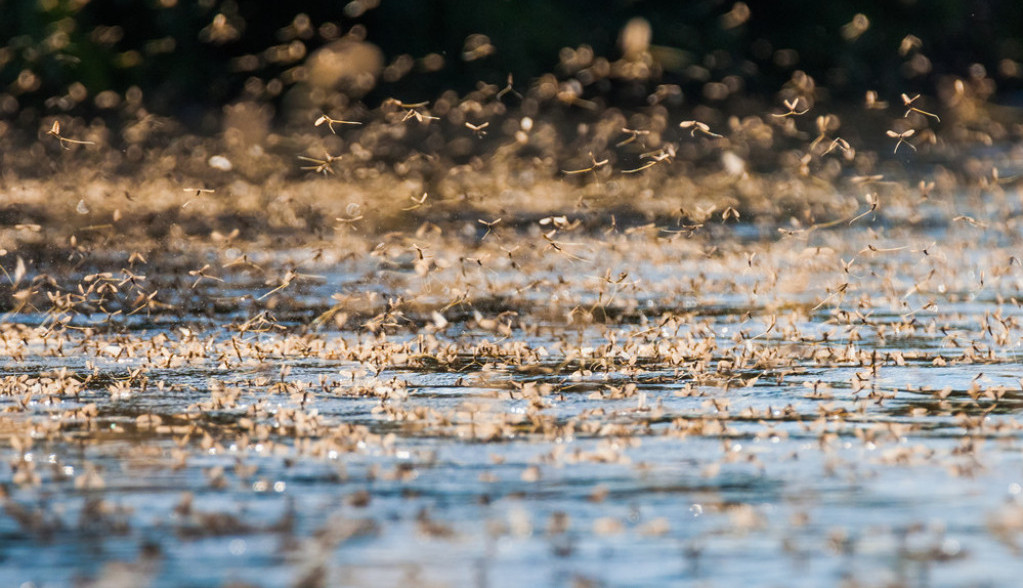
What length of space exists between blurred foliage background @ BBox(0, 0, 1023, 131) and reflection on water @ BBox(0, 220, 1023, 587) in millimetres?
20828

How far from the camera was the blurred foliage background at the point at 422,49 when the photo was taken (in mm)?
33125

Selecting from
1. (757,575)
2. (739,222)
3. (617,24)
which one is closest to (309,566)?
(757,575)

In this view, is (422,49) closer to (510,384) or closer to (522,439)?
(510,384)

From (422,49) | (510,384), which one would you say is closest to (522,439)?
(510,384)

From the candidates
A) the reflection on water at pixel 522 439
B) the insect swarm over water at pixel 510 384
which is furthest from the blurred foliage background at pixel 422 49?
the reflection on water at pixel 522 439

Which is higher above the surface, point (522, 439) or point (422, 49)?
point (422, 49)

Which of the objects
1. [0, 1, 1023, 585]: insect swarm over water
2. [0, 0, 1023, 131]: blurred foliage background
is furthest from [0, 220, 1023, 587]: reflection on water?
[0, 0, 1023, 131]: blurred foliage background

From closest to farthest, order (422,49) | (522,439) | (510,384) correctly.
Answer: (522,439) → (510,384) → (422,49)

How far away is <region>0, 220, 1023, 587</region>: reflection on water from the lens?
209 inches

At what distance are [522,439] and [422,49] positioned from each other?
30418 mm

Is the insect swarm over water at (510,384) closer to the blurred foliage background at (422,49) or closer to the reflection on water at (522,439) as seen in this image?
the reflection on water at (522,439)

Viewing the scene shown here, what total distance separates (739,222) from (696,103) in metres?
22.9

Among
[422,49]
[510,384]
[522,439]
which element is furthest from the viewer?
[422,49]

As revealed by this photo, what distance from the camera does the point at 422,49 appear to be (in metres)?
37.0
